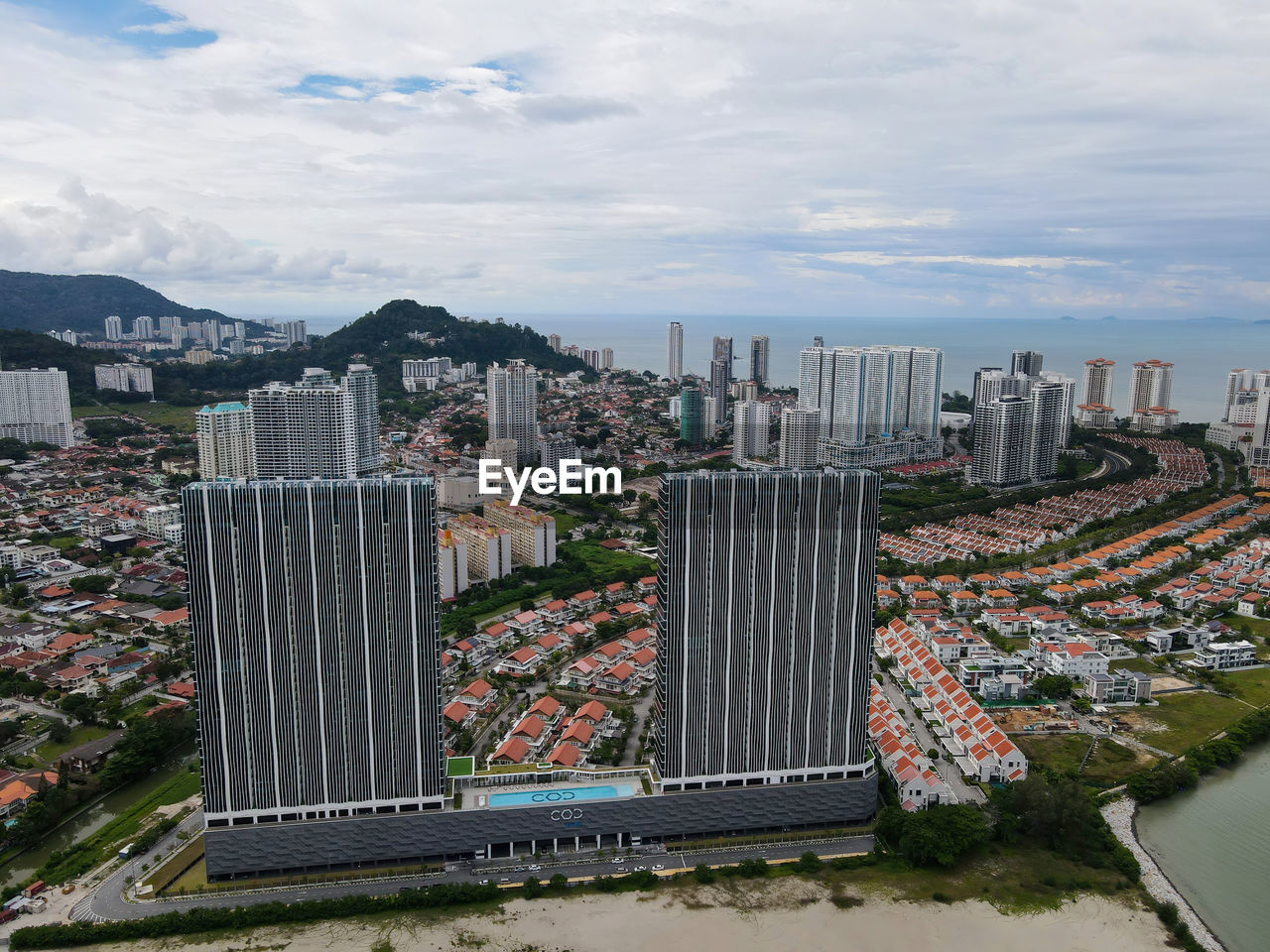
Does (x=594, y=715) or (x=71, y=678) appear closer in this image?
Result: (x=594, y=715)

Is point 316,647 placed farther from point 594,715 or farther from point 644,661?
point 644,661

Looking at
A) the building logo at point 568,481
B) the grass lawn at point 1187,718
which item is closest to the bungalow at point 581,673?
the grass lawn at point 1187,718

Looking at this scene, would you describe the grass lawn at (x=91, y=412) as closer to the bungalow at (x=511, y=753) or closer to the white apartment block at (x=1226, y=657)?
the bungalow at (x=511, y=753)

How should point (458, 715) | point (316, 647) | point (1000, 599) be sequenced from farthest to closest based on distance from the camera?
point (1000, 599), point (458, 715), point (316, 647)

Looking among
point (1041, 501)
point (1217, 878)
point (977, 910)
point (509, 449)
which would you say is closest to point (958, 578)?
point (1041, 501)

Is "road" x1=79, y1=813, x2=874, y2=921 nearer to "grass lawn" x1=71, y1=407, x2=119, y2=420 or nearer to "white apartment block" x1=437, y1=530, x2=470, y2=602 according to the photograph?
"white apartment block" x1=437, y1=530, x2=470, y2=602

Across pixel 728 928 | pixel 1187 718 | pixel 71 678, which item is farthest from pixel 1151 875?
pixel 71 678

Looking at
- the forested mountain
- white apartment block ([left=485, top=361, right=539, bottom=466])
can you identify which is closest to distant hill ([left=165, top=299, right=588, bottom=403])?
the forested mountain
